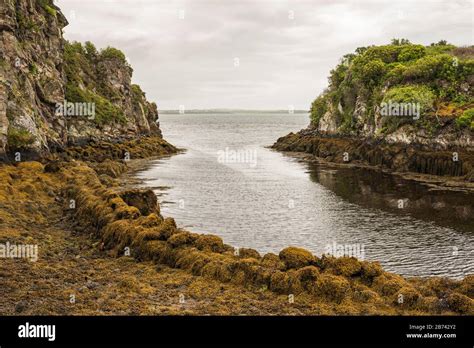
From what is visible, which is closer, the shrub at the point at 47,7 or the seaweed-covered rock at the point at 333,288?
the seaweed-covered rock at the point at 333,288

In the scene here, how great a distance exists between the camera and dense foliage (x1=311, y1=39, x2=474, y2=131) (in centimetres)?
7594

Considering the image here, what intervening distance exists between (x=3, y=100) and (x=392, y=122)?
59009 millimetres

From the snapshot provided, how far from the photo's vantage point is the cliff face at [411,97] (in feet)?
229

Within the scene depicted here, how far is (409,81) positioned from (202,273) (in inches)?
2857

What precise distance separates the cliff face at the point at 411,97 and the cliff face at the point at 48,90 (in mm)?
53723

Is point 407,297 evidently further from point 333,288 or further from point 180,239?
point 180,239

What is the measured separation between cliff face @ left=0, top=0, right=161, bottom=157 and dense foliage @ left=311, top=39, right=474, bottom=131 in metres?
54.4

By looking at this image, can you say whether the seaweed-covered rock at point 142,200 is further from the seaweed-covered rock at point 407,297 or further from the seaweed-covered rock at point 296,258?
the seaweed-covered rock at point 407,297

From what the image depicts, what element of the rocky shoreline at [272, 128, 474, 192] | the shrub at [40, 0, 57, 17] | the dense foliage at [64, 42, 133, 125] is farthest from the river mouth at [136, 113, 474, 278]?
the dense foliage at [64, 42, 133, 125]

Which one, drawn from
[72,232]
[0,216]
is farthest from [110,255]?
[0,216]

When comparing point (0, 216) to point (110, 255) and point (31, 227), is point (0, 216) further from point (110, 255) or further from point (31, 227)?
point (110, 255)

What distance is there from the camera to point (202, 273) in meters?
22.0

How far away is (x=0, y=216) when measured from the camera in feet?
104

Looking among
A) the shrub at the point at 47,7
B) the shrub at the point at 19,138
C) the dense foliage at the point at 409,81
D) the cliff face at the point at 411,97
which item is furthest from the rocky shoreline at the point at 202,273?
the shrub at the point at 47,7
